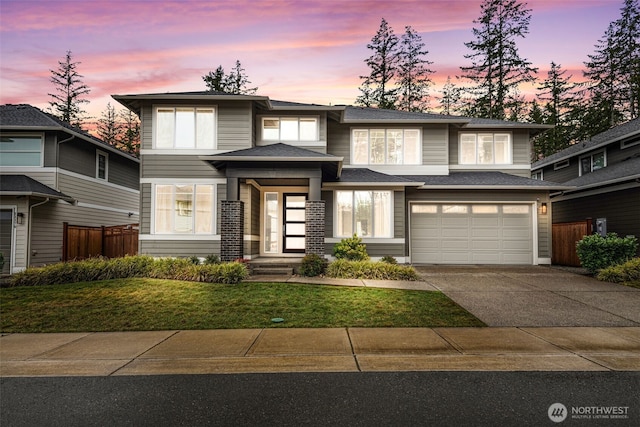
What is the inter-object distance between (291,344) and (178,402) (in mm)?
2045

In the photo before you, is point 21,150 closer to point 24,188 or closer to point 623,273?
point 24,188

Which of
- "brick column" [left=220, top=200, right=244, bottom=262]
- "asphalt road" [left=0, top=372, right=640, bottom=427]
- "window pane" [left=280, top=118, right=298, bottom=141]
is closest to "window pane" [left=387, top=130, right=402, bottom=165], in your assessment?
"window pane" [left=280, top=118, right=298, bottom=141]

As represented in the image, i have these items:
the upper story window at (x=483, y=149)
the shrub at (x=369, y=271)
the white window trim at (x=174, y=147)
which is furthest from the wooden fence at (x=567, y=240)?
the white window trim at (x=174, y=147)

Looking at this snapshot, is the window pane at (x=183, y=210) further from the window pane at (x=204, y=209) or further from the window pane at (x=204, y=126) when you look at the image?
the window pane at (x=204, y=126)

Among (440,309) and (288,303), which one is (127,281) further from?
(440,309)

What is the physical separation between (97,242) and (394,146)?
14.2m

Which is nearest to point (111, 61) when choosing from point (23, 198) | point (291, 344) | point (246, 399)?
point (23, 198)

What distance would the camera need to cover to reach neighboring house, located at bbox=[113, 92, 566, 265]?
40.6 feet

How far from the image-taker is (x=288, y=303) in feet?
25.6

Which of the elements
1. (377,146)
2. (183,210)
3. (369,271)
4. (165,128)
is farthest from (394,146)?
(165,128)

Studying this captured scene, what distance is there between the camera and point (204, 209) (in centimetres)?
1321

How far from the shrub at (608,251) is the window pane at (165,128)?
15.1 m

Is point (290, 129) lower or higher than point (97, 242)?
higher

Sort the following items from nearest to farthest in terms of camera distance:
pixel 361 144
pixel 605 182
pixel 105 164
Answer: pixel 605 182 → pixel 361 144 → pixel 105 164
